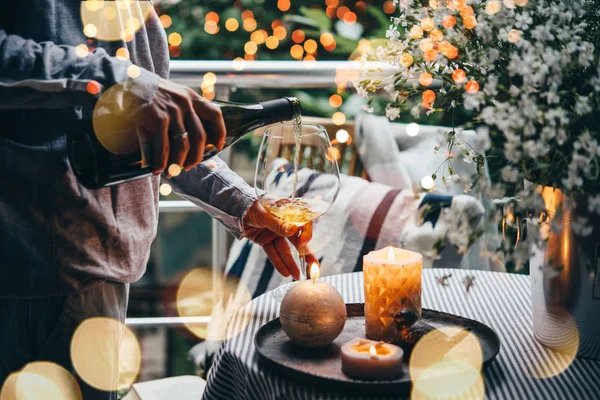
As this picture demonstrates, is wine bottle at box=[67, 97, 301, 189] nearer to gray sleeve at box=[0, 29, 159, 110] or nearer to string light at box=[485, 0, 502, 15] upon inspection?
gray sleeve at box=[0, 29, 159, 110]

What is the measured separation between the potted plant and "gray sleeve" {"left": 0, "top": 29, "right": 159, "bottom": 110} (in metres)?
0.38

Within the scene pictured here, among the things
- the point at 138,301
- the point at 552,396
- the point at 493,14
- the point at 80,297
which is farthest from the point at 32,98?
the point at 138,301

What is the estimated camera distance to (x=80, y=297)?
968mm

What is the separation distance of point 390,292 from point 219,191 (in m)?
0.42

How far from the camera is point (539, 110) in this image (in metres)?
0.78

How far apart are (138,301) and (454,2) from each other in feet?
9.26

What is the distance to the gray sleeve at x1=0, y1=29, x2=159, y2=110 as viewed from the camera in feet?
2.57

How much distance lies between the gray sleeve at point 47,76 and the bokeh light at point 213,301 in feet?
1.36

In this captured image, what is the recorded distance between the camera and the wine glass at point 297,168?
0.93 meters

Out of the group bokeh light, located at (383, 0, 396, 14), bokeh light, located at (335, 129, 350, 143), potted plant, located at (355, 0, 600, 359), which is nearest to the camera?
potted plant, located at (355, 0, 600, 359)

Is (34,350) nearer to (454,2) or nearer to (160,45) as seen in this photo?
(160,45)

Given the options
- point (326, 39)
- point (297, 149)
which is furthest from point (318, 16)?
point (297, 149)

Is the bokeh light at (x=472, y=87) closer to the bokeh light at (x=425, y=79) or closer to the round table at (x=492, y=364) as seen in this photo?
the bokeh light at (x=425, y=79)

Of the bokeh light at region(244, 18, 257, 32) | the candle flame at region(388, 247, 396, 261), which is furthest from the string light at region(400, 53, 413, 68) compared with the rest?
the bokeh light at region(244, 18, 257, 32)
